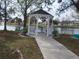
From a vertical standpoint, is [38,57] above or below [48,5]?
below

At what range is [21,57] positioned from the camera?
10.4m

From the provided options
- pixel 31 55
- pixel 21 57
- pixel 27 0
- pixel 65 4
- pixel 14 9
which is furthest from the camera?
pixel 14 9

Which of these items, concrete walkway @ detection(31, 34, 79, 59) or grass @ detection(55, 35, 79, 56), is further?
grass @ detection(55, 35, 79, 56)

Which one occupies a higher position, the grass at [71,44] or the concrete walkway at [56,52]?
the concrete walkway at [56,52]

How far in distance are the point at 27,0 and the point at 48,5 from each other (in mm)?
3098

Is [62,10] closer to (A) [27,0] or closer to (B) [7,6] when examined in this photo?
(A) [27,0]

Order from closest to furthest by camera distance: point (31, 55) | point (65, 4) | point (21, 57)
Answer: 1. point (21, 57)
2. point (31, 55)
3. point (65, 4)

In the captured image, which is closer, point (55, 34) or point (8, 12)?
point (55, 34)

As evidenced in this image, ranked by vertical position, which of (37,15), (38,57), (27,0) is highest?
(27,0)

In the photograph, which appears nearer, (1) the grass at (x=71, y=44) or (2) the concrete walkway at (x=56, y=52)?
(2) the concrete walkway at (x=56, y=52)

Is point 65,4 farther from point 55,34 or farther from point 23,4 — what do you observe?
point 23,4

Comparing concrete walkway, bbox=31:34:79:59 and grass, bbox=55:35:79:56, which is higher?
concrete walkway, bbox=31:34:79:59

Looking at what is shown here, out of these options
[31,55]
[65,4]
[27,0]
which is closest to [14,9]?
[27,0]

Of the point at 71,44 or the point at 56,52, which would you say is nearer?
the point at 56,52
